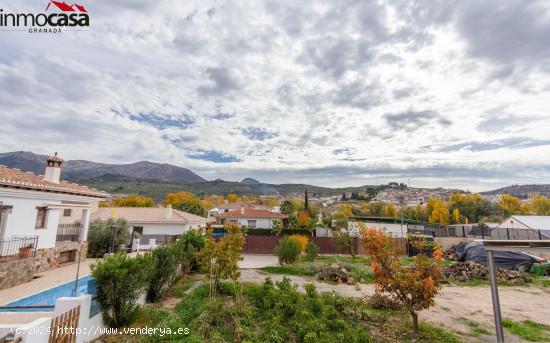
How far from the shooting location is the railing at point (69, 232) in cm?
1330

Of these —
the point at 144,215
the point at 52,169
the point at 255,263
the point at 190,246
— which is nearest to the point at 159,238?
the point at 144,215

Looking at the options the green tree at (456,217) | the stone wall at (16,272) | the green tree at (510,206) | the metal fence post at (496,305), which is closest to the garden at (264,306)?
the metal fence post at (496,305)

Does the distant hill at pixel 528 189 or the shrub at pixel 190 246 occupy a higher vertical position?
the distant hill at pixel 528 189

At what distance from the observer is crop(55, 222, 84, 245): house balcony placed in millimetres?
13228

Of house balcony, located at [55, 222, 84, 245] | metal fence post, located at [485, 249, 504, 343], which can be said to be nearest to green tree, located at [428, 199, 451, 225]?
metal fence post, located at [485, 249, 504, 343]

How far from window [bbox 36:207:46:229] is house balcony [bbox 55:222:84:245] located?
1.98 metres

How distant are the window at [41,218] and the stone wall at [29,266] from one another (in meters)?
1.02

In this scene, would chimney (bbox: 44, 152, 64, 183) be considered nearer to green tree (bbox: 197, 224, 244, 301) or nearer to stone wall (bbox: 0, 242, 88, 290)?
stone wall (bbox: 0, 242, 88, 290)

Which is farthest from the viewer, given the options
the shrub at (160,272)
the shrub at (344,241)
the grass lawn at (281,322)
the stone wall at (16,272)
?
the shrub at (344,241)

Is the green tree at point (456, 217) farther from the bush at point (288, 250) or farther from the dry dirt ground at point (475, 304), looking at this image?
the bush at point (288, 250)

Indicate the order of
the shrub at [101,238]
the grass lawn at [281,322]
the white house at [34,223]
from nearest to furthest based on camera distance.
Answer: the grass lawn at [281,322]
the white house at [34,223]
the shrub at [101,238]

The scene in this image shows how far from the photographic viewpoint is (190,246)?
12797 mm

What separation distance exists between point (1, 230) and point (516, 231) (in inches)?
1342

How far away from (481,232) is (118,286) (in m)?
34.4
